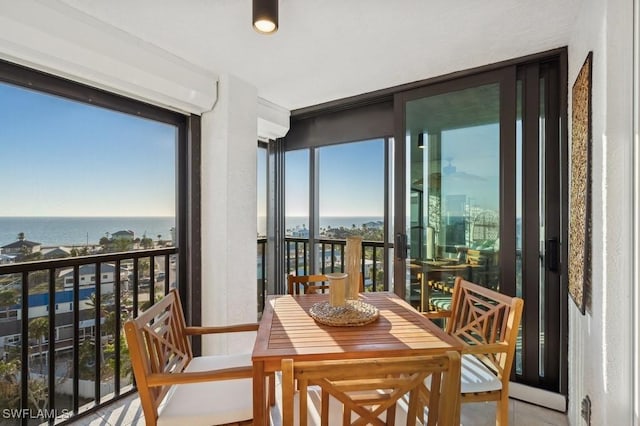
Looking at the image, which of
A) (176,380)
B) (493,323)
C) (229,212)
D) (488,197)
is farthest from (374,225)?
(176,380)

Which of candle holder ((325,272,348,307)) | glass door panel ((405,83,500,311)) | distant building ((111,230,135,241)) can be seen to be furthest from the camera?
glass door panel ((405,83,500,311))

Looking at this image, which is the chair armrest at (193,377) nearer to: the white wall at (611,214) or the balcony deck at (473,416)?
the balcony deck at (473,416)

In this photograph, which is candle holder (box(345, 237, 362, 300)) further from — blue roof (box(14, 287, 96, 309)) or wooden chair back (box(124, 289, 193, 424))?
blue roof (box(14, 287, 96, 309))

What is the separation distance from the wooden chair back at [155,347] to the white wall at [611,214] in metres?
1.74

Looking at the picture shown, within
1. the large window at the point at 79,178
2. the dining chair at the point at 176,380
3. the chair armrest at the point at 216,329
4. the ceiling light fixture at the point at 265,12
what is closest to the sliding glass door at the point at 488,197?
the chair armrest at the point at 216,329

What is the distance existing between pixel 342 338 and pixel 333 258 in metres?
2.35

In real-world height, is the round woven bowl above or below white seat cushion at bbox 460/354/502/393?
above

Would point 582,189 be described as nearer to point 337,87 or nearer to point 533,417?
point 533,417

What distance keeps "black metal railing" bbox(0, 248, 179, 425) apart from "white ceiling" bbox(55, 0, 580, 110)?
1.55 metres

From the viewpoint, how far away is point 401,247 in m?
2.81

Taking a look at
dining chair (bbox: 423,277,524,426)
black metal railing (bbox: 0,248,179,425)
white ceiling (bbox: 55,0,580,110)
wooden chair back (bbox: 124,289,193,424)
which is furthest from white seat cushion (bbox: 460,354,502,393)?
black metal railing (bbox: 0,248,179,425)

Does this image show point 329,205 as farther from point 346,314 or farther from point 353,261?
point 346,314

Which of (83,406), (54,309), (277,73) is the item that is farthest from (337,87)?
(83,406)

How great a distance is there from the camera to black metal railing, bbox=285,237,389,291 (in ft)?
11.5
